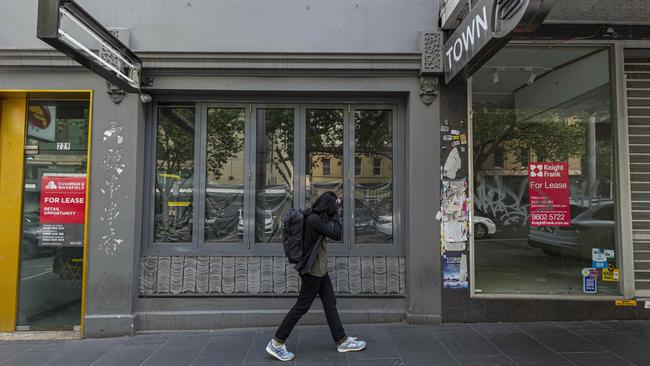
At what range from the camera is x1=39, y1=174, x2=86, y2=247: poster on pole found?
5508 mm

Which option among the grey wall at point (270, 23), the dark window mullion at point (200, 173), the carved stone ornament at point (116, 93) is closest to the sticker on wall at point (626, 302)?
the grey wall at point (270, 23)

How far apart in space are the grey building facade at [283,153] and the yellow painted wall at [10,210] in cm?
54

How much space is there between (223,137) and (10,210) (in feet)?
9.87

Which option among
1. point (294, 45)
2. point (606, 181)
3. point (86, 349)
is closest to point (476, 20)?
point (294, 45)

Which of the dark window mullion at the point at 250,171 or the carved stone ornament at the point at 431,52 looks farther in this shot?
the dark window mullion at the point at 250,171

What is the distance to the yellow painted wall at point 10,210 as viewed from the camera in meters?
5.44

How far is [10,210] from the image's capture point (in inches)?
215

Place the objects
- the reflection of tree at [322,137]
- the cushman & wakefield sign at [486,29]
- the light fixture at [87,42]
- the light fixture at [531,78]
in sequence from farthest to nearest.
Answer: the light fixture at [531,78] → the reflection of tree at [322,137] → the light fixture at [87,42] → the cushman & wakefield sign at [486,29]

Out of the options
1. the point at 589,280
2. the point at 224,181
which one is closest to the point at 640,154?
the point at 589,280

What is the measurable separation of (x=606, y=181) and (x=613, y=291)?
154cm

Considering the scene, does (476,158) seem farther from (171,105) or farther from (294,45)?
(171,105)

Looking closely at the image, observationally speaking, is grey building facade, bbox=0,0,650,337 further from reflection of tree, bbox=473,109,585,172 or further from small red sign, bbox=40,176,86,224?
small red sign, bbox=40,176,86,224

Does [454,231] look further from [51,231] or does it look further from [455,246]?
[51,231]

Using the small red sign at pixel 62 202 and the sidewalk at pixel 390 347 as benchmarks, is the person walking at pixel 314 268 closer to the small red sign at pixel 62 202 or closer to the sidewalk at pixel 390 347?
the sidewalk at pixel 390 347
